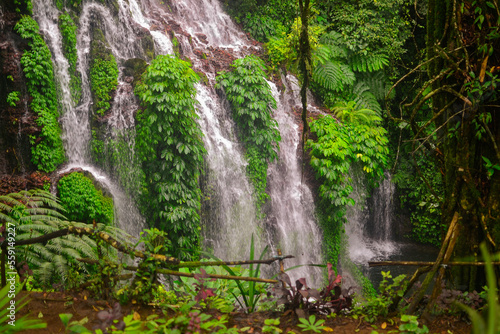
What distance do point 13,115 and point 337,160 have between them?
6129 millimetres

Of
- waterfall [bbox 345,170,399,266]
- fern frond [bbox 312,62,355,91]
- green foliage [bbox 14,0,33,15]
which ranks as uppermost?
green foliage [bbox 14,0,33,15]

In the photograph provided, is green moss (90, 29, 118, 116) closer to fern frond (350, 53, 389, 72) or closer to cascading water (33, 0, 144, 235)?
cascading water (33, 0, 144, 235)

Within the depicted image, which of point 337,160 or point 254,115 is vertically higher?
point 254,115

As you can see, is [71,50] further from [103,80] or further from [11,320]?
[11,320]

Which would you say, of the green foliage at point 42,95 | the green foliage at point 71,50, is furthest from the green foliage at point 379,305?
the green foliage at point 71,50

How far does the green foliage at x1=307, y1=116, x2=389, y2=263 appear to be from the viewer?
762cm

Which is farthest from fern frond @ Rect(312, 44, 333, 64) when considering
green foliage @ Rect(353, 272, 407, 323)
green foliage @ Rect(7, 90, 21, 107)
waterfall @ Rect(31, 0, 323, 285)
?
green foliage @ Rect(353, 272, 407, 323)

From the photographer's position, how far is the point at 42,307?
194 cm

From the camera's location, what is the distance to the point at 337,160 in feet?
25.3

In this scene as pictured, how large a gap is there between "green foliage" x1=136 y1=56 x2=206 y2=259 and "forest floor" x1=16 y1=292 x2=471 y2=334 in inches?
168

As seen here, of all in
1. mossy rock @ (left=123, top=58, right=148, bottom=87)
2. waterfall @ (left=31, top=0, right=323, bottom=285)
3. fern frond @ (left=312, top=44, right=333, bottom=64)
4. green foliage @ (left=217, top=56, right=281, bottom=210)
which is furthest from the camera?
fern frond @ (left=312, top=44, right=333, bottom=64)

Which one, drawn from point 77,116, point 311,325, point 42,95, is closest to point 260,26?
point 77,116

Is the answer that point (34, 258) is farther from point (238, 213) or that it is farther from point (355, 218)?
point (355, 218)

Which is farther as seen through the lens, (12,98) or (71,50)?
(71,50)
